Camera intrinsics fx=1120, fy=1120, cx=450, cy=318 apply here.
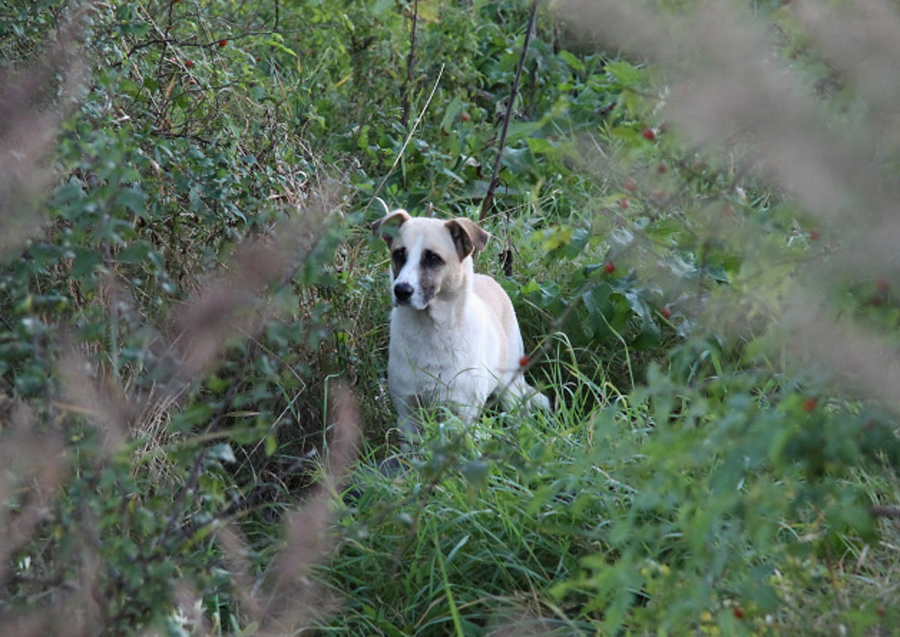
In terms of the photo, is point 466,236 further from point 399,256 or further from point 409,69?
point 409,69

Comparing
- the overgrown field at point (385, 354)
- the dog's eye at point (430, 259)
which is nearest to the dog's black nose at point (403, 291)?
the dog's eye at point (430, 259)

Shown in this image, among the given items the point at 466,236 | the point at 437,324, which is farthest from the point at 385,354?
the point at 466,236

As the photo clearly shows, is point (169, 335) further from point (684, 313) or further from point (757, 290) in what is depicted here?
point (757, 290)

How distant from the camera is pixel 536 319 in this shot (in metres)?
6.04

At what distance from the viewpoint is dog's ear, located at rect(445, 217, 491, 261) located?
202 inches

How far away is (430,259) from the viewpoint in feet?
16.6

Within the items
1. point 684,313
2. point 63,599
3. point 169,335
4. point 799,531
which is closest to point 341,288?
point 169,335

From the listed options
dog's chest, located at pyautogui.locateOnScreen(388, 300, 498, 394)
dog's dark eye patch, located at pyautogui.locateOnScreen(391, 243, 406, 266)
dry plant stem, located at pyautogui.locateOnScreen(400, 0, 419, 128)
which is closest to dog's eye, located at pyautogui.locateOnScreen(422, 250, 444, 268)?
dog's dark eye patch, located at pyautogui.locateOnScreen(391, 243, 406, 266)

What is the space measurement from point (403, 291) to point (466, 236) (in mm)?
428

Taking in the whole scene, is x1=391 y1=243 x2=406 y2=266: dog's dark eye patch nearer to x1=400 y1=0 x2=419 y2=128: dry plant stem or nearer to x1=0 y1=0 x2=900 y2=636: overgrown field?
x1=0 y1=0 x2=900 y2=636: overgrown field

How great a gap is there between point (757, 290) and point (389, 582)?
1.73 metres

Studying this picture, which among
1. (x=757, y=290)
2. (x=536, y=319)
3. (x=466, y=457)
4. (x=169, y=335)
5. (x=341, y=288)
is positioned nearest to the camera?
(x=757, y=290)

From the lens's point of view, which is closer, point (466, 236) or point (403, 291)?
point (403, 291)

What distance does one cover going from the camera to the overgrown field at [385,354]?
232 cm
